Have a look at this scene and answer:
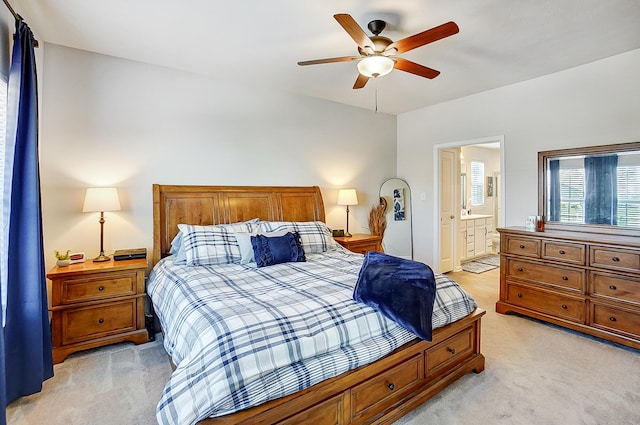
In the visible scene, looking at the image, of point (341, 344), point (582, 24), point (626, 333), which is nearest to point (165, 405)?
point (341, 344)

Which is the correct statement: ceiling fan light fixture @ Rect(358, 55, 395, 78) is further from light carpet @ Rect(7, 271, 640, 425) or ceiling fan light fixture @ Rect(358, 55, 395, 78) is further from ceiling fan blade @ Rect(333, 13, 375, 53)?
light carpet @ Rect(7, 271, 640, 425)

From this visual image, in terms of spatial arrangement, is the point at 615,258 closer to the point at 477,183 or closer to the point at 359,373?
the point at 359,373

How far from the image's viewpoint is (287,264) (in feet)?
9.75

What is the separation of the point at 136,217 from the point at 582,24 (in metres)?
4.30

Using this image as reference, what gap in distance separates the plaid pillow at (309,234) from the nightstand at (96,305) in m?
1.27

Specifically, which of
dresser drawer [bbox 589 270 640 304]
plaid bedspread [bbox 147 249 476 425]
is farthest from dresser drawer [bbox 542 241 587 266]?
plaid bedspread [bbox 147 249 476 425]

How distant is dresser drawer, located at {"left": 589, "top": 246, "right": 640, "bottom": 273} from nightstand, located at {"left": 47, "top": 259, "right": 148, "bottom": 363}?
409 centimetres

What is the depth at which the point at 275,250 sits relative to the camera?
9.83ft

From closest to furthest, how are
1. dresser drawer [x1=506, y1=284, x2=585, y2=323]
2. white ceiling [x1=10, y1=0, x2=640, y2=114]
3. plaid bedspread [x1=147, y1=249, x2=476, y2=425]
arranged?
1. plaid bedspread [x1=147, y1=249, x2=476, y2=425]
2. white ceiling [x1=10, y1=0, x2=640, y2=114]
3. dresser drawer [x1=506, y1=284, x2=585, y2=323]

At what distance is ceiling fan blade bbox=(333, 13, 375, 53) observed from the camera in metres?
1.95

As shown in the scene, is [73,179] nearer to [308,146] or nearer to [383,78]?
[308,146]

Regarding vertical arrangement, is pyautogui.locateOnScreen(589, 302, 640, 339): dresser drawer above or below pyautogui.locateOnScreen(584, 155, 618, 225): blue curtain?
below

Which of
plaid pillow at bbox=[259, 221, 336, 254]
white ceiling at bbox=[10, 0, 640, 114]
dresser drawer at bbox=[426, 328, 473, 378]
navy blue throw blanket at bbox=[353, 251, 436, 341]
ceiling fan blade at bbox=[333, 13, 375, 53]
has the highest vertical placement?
white ceiling at bbox=[10, 0, 640, 114]

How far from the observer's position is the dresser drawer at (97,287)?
265 centimetres
